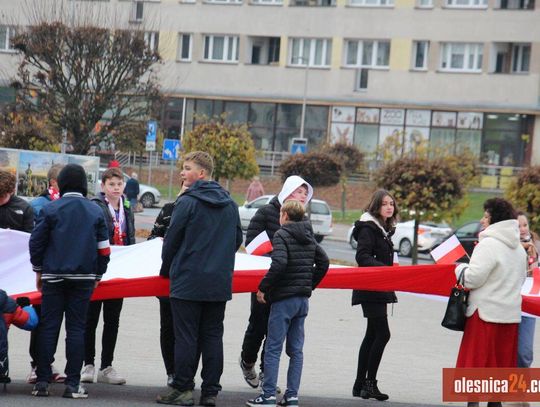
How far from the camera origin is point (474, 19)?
65.1 m

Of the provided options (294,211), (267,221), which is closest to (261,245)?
(267,221)

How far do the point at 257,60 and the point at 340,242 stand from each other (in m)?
26.2

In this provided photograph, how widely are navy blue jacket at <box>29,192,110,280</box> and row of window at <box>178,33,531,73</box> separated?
188ft

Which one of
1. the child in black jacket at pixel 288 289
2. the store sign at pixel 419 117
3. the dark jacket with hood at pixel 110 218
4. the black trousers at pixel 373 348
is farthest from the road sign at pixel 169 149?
the child in black jacket at pixel 288 289

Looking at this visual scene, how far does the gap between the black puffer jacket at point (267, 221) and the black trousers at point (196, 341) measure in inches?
58.1

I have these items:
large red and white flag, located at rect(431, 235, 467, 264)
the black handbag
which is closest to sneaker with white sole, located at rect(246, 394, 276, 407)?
the black handbag

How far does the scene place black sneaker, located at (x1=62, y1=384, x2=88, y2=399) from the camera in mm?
9812

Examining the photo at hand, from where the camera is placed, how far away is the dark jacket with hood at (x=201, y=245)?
31.8ft

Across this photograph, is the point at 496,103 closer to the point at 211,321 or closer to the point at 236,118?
the point at 236,118

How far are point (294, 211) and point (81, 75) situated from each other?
87.7ft

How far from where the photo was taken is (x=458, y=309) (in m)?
10.1

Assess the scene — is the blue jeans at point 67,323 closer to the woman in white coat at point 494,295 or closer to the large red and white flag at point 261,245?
the large red and white flag at point 261,245

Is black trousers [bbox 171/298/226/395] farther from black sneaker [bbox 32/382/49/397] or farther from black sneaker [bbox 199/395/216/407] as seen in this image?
black sneaker [bbox 32/382/49/397]

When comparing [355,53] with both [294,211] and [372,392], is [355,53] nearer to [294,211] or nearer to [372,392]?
[372,392]
